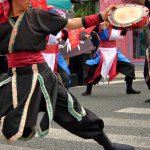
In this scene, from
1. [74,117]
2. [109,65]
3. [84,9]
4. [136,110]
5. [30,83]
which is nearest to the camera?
[30,83]

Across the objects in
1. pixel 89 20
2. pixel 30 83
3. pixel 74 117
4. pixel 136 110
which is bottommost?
pixel 136 110

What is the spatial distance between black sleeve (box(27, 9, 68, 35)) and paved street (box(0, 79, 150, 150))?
153 centimetres

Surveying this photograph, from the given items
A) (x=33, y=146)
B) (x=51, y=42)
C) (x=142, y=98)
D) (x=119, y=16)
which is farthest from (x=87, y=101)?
(x=119, y=16)

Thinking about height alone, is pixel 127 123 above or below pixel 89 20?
below

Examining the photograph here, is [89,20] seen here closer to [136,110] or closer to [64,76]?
[136,110]

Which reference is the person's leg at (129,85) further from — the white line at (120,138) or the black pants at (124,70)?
the white line at (120,138)

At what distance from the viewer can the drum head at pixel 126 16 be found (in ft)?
13.3

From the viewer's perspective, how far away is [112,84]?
12469 mm

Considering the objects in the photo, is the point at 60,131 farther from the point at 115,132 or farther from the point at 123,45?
the point at 123,45

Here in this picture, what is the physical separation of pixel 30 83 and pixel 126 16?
96 cm

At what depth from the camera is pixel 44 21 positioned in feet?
13.2

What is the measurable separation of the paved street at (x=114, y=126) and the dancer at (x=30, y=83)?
112 centimetres

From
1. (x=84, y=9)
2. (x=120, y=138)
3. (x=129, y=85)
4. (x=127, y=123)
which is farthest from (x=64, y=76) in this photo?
(x=84, y=9)

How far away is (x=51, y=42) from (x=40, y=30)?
12.8 ft
